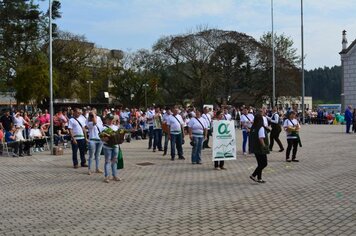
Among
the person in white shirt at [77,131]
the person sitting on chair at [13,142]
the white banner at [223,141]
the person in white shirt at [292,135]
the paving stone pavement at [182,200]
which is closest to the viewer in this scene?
the paving stone pavement at [182,200]

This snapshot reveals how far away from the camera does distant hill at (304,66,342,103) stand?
124 metres

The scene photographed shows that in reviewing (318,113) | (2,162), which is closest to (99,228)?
(2,162)

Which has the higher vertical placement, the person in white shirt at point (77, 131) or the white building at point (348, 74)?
the white building at point (348, 74)

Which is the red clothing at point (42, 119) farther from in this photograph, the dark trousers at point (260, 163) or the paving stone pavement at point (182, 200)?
the dark trousers at point (260, 163)

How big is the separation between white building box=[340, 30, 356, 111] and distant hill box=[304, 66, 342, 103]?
7055 centimetres

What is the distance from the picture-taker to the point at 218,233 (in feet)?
23.6

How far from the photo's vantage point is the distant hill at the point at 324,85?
406ft

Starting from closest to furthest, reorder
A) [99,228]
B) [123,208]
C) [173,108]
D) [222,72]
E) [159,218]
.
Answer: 1. [99,228]
2. [159,218]
3. [123,208]
4. [173,108]
5. [222,72]

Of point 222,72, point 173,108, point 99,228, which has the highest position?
point 222,72

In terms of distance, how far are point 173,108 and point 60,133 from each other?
7.49m

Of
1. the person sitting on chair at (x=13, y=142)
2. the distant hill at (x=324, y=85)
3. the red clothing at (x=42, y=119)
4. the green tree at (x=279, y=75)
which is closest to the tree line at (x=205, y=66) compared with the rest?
the green tree at (x=279, y=75)

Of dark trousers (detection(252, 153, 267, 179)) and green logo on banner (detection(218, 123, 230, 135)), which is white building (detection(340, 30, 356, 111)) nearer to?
green logo on banner (detection(218, 123, 230, 135))

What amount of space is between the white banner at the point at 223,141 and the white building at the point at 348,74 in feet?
134

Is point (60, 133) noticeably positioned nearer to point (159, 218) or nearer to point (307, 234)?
point (159, 218)
